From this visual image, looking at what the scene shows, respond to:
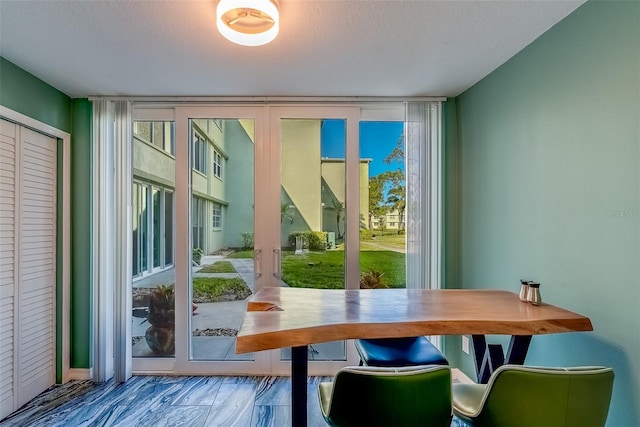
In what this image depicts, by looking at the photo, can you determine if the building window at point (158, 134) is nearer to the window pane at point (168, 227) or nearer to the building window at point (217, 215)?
the window pane at point (168, 227)

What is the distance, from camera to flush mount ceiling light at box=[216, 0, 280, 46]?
1.44 metres

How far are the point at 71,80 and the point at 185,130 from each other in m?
0.82

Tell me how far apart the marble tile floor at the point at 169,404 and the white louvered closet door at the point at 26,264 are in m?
0.22

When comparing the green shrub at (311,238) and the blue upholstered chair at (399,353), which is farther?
the green shrub at (311,238)

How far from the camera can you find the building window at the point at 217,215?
2.88 metres

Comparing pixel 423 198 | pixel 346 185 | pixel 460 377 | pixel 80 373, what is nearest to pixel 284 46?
pixel 346 185

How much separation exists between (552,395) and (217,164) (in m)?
2.62

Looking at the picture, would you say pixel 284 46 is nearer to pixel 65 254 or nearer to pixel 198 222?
pixel 198 222

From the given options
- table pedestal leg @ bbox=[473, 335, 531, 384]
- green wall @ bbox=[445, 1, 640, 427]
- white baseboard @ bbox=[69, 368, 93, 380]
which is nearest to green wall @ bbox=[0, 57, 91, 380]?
white baseboard @ bbox=[69, 368, 93, 380]

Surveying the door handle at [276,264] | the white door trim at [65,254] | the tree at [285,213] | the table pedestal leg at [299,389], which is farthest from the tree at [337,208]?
the white door trim at [65,254]

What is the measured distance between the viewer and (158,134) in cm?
289

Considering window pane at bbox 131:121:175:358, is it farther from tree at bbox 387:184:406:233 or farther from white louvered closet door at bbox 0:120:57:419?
tree at bbox 387:184:406:233

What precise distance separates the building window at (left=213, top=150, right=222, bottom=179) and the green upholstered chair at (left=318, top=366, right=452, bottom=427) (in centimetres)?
219

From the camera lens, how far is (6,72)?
2170 millimetres
